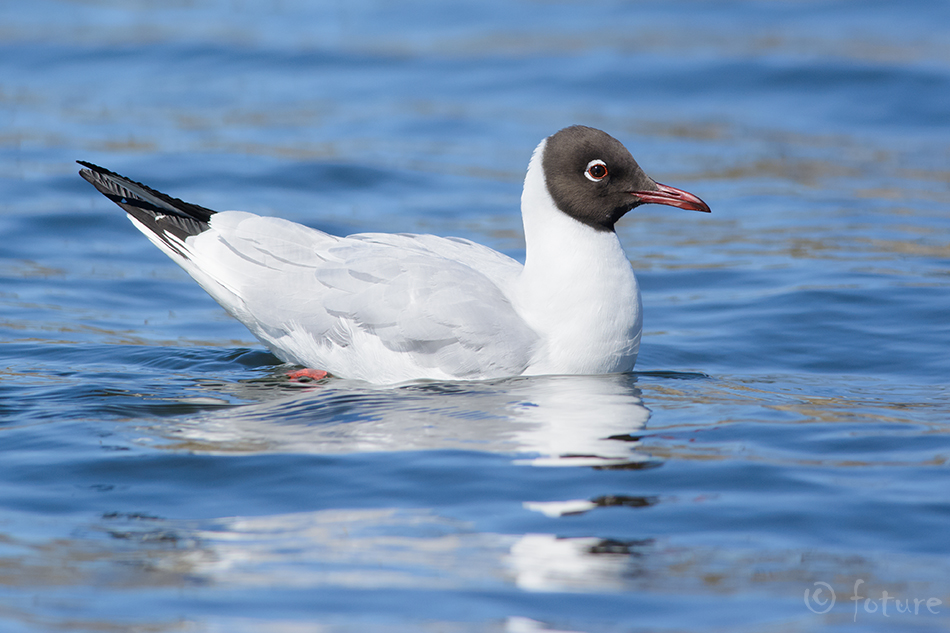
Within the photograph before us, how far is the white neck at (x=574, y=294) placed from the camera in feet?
22.6

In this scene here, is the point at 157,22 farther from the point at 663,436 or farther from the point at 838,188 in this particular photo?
the point at 663,436

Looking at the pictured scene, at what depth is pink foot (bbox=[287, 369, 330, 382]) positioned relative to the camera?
7297 millimetres

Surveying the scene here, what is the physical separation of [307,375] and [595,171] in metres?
2.14

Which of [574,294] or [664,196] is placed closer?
[574,294]

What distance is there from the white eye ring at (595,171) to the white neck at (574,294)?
27cm

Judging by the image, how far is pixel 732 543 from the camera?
16.1ft

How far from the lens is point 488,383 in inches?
269

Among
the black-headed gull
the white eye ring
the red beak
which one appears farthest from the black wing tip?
the red beak

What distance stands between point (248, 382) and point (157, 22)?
12.8 meters

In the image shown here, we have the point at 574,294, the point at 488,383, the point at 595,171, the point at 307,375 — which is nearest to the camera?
the point at 488,383

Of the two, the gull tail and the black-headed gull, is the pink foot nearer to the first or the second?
the black-headed gull

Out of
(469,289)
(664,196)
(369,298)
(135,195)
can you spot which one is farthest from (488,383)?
(135,195)

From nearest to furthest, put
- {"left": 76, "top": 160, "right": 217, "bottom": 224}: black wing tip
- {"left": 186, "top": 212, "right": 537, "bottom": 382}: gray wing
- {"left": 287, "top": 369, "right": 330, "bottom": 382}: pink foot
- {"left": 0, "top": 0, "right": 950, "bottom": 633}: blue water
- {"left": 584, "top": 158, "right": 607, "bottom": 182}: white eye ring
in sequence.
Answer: {"left": 0, "top": 0, "right": 950, "bottom": 633}: blue water < {"left": 186, "top": 212, "right": 537, "bottom": 382}: gray wing < {"left": 584, "top": 158, "right": 607, "bottom": 182}: white eye ring < {"left": 287, "top": 369, "right": 330, "bottom": 382}: pink foot < {"left": 76, "top": 160, "right": 217, "bottom": 224}: black wing tip

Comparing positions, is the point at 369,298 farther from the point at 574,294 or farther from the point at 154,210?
the point at 154,210
